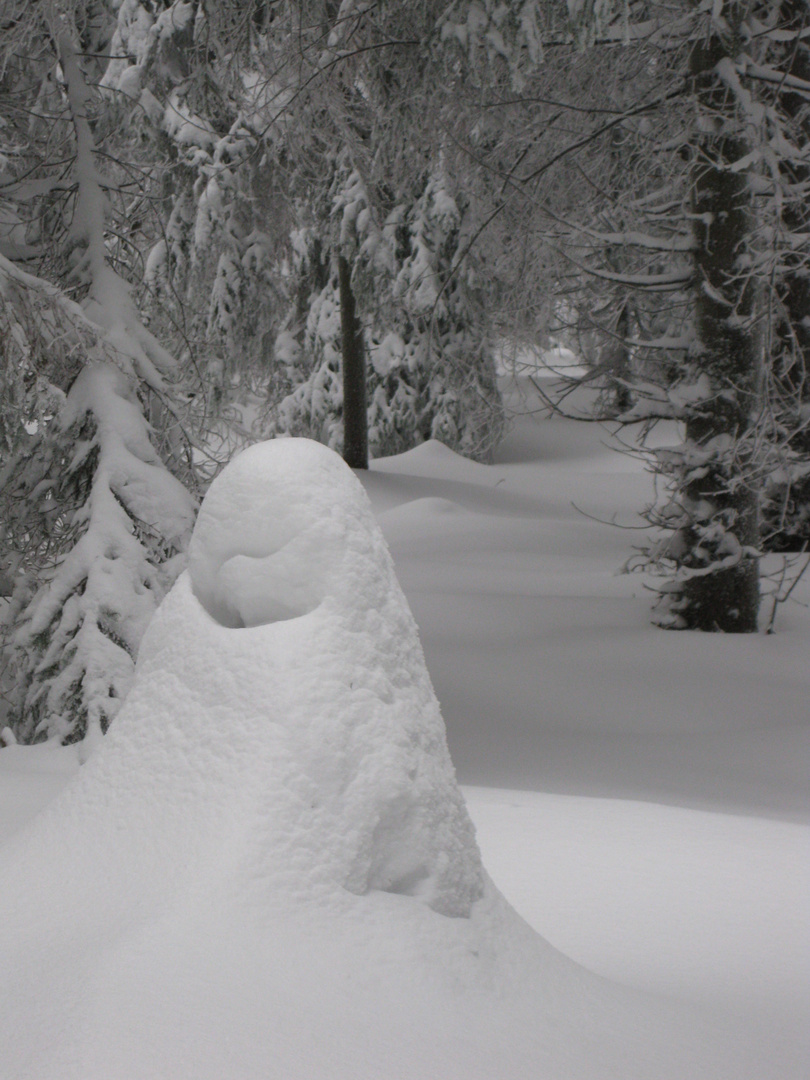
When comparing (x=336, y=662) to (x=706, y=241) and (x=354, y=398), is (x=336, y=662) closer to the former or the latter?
(x=706, y=241)

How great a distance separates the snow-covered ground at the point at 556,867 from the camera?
6.31ft

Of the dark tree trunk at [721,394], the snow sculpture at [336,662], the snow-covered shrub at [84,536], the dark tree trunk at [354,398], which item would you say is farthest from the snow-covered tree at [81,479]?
the dark tree trunk at [354,398]

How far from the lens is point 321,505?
2439 millimetres

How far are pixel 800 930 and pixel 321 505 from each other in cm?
219

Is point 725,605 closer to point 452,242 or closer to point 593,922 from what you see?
point 593,922

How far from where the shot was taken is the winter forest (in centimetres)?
208

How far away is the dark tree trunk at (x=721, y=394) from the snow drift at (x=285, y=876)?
6.02 meters

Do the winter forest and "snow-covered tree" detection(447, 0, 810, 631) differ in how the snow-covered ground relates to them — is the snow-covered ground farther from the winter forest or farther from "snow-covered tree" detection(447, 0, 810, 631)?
"snow-covered tree" detection(447, 0, 810, 631)

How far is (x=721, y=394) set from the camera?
812 centimetres

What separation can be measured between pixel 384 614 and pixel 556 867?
194cm

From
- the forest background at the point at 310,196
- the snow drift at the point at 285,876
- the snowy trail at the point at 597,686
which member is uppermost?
the forest background at the point at 310,196

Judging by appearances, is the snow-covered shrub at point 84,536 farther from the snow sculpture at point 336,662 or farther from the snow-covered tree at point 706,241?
the snow sculpture at point 336,662

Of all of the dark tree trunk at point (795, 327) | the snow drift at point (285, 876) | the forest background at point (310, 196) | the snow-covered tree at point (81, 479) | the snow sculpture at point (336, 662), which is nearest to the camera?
the snow drift at point (285, 876)

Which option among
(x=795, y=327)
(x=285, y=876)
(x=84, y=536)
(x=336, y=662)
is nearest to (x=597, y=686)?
(x=84, y=536)
